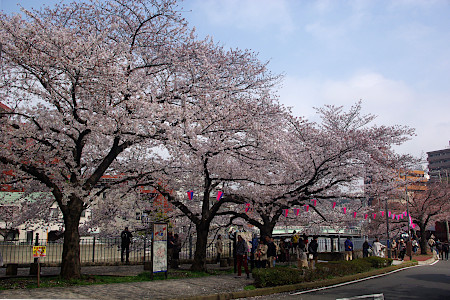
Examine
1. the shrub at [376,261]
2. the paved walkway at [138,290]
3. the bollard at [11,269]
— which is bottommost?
the shrub at [376,261]

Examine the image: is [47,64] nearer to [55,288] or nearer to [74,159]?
[74,159]

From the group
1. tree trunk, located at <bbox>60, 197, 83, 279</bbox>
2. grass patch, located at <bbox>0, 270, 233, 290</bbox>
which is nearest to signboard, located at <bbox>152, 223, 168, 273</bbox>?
grass patch, located at <bbox>0, 270, 233, 290</bbox>

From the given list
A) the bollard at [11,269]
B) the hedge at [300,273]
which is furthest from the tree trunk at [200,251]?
the bollard at [11,269]

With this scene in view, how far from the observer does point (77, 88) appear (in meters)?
13.5

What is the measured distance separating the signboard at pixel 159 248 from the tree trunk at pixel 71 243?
8.71 feet

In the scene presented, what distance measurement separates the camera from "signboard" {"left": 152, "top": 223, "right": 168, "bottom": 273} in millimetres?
14095

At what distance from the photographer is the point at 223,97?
15.5m

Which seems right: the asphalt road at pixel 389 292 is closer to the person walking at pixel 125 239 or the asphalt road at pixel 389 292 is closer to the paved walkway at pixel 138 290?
the paved walkway at pixel 138 290

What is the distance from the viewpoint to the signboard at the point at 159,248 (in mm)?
14095

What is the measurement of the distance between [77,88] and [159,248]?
656cm

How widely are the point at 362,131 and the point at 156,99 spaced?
1045cm

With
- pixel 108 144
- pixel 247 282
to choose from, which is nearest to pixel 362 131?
pixel 247 282

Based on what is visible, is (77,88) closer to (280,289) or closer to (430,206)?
(280,289)

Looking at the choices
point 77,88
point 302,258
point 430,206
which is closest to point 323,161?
point 302,258
